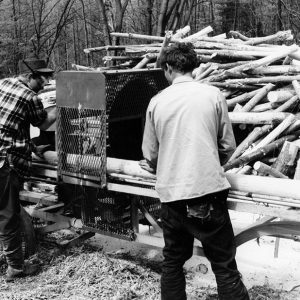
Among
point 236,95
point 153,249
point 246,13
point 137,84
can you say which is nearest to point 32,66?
point 137,84

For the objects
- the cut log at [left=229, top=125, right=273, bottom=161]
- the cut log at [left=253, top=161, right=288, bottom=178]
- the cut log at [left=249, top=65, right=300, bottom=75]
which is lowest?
the cut log at [left=253, top=161, right=288, bottom=178]

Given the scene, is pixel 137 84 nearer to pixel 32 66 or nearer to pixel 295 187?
pixel 32 66

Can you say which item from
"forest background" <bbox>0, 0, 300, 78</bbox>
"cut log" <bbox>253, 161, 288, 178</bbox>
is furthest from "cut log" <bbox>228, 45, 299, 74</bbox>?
"forest background" <bbox>0, 0, 300, 78</bbox>

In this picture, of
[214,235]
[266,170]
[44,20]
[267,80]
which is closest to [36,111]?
[214,235]

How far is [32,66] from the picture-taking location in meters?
4.22

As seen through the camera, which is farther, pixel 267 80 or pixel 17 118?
pixel 267 80

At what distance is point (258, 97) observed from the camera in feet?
21.2

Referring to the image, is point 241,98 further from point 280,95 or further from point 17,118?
point 17,118

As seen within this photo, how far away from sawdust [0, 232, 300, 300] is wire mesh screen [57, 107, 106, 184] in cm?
92

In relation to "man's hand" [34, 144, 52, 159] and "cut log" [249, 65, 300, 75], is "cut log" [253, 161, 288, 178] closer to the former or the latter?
"man's hand" [34, 144, 52, 159]

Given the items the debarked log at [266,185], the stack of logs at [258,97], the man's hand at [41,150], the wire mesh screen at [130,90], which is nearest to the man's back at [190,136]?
the debarked log at [266,185]

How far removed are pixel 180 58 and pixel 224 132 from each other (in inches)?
22.8

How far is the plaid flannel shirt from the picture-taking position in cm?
415

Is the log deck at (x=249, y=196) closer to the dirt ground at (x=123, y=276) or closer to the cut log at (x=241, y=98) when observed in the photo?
the dirt ground at (x=123, y=276)
